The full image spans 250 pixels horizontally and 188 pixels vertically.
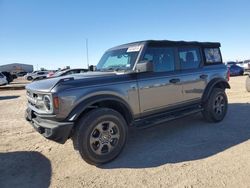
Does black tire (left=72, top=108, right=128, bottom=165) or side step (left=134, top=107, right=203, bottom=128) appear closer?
black tire (left=72, top=108, right=128, bottom=165)

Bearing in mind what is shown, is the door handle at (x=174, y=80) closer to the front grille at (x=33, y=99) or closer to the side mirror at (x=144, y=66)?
the side mirror at (x=144, y=66)

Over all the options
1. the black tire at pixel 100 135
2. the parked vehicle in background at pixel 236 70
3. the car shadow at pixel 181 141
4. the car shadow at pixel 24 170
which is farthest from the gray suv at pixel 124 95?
the parked vehicle in background at pixel 236 70

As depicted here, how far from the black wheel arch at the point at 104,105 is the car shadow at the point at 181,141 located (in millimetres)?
700

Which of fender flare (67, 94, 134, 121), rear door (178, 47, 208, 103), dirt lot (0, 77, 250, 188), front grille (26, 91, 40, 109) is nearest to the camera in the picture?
dirt lot (0, 77, 250, 188)

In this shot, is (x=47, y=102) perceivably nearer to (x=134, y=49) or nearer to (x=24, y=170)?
(x=24, y=170)

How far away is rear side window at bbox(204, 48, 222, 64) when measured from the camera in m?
6.35

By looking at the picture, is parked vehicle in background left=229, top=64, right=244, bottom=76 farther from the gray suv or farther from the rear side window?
the gray suv

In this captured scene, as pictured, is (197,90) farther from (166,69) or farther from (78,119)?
(78,119)

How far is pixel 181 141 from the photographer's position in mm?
5129

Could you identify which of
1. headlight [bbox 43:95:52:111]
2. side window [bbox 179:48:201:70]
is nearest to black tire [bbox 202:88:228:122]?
side window [bbox 179:48:201:70]

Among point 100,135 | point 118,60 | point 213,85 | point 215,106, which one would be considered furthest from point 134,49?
point 215,106

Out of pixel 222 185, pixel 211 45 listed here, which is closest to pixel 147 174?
pixel 222 185

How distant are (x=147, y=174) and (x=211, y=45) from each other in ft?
13.9

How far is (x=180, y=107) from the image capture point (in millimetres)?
5605
